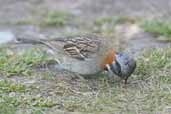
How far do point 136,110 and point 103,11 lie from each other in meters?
4.41

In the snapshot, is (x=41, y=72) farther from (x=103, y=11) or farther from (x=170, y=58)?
(x=103, y=11)

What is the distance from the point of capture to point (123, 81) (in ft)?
23.3

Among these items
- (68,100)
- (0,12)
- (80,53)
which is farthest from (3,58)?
(0,12)

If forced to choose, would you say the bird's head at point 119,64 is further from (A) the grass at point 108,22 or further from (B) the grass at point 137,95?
(A) the grass at point 108,22

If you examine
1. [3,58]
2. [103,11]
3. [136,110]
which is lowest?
[136,110]

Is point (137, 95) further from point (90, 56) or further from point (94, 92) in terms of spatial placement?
point (90, 56)

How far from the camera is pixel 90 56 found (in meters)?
7.21

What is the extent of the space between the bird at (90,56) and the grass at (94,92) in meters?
0.14

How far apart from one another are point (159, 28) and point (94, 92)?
2705mm

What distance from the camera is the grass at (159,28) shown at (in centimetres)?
897

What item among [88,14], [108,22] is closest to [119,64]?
[108,22]

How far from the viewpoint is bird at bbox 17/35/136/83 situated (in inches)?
271

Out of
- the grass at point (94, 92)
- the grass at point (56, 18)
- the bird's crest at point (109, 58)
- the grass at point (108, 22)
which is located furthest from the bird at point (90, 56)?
the grass at point (56, 18)

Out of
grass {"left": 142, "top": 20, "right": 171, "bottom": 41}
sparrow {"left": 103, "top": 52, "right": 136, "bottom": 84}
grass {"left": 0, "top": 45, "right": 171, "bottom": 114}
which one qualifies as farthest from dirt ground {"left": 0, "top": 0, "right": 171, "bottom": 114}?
sparrow {"left": 103, "top": 52, "right": 136, "bottom": 84}
